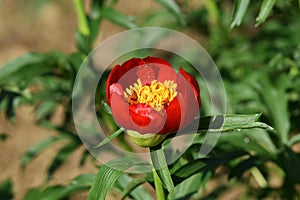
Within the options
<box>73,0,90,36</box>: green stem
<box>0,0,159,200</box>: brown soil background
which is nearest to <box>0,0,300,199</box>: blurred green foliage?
<box>73,0,90,36</box>: green stem

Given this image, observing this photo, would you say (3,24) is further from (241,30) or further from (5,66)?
(5,66)

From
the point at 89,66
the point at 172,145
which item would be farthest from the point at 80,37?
the point at 172,145

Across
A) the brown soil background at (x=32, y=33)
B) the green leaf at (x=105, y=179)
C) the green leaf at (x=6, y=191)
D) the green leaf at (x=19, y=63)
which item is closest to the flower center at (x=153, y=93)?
the green leaf at (x=105, y=179)

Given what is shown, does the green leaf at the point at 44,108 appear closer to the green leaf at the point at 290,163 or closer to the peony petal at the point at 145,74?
the green leaf at the point at 290,163

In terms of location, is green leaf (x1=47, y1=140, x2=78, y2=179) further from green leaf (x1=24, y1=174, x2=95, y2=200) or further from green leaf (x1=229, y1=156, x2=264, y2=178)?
green leaf (x1=229, y1=156, x2=264, y2=178)

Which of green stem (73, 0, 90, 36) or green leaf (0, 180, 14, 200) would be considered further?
green leaf (0, 180, 14, 200)

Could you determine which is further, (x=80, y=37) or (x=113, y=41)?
(x=113, y=41)

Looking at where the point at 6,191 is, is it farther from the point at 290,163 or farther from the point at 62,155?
the point at 290,163
